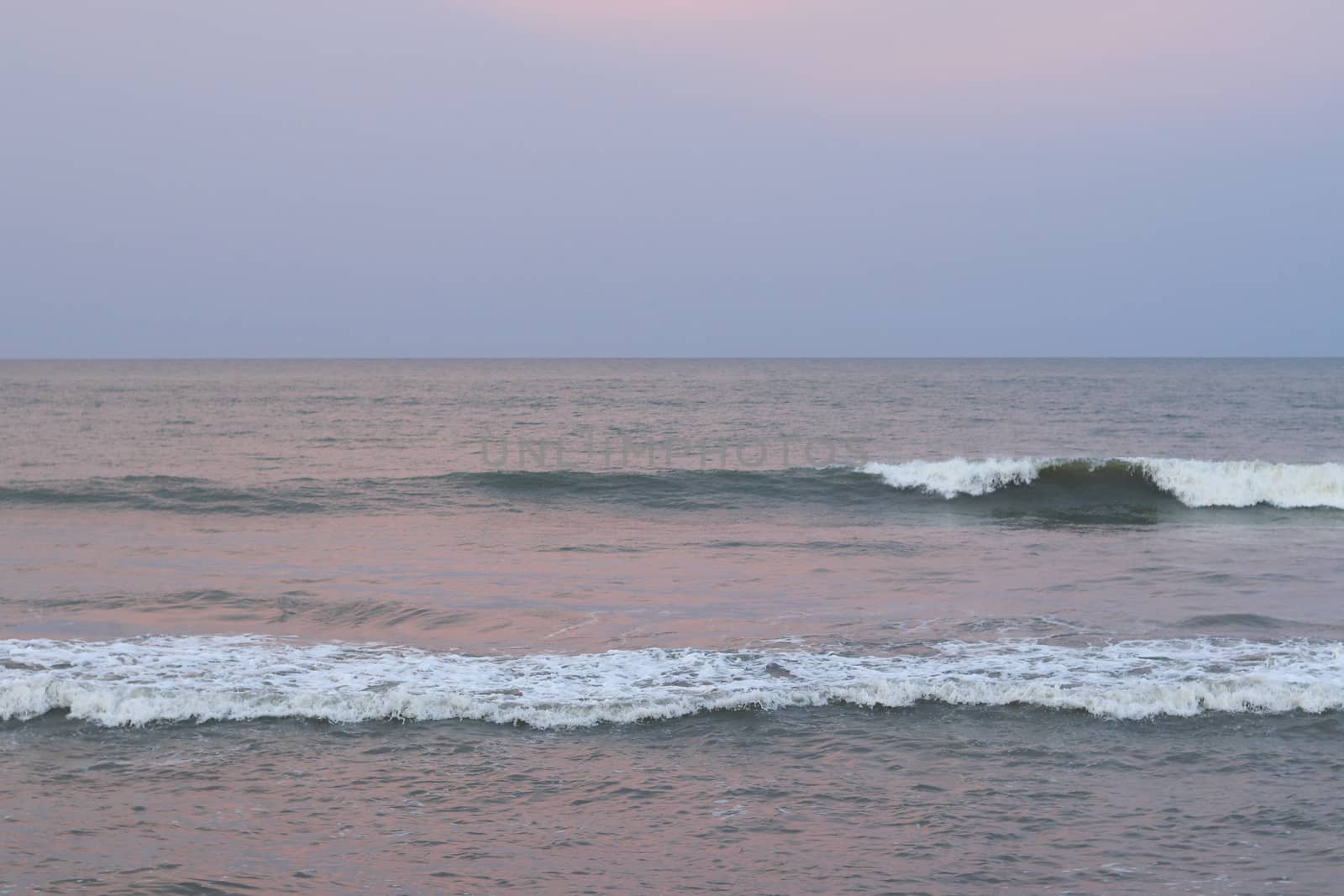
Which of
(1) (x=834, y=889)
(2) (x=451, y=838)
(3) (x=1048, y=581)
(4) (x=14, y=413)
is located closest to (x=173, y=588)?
(2) (x=451, y=838)

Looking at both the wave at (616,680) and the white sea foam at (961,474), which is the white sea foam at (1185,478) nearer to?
the white sea foam at (961,474)

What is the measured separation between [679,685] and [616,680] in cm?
66

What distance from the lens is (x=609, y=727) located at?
29.3 feet

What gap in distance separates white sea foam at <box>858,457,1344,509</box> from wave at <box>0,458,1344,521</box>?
0.11 feet

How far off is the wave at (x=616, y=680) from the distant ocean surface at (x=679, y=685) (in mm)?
52

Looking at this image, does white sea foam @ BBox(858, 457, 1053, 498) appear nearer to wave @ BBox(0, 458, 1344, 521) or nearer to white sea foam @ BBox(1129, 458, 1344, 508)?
wave @ BBox(0, 458, 1344, 521)

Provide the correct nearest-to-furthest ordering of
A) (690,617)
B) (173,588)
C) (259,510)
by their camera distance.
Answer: (690,617) → (173,588) → (259,510)

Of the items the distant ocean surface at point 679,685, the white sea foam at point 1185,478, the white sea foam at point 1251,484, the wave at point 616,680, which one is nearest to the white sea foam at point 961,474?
the white sea foam at point 1185,478

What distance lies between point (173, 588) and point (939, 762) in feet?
38.7

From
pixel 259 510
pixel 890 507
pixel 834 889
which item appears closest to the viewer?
pixel 834 889

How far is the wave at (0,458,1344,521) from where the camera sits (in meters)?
24.2

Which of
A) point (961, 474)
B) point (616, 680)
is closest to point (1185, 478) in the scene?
point (961, 474)

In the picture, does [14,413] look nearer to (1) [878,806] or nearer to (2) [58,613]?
(2) [58,613]

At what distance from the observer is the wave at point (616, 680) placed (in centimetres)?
921
